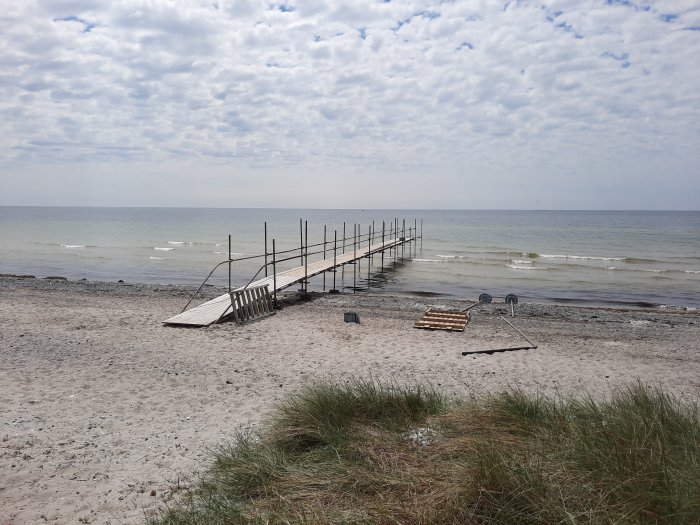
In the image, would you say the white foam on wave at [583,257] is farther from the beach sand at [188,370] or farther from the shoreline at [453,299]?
the beach sand at [188,370]

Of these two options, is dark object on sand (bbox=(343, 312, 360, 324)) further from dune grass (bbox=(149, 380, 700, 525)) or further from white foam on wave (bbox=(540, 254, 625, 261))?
white foam on wave (bbox=(540, 254, 625, 261))

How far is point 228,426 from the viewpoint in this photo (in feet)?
20.5

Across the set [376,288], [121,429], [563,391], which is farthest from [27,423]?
[376,288]

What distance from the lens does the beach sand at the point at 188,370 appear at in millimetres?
4988

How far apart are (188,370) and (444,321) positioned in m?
6.85

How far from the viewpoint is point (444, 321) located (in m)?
13.4

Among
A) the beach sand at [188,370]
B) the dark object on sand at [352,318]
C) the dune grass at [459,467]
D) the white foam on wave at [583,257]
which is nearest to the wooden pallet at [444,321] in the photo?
the beach sand at [188,370]

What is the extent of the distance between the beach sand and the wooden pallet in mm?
305

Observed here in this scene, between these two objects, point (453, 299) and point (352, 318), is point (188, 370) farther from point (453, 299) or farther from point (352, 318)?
point (453, 299)

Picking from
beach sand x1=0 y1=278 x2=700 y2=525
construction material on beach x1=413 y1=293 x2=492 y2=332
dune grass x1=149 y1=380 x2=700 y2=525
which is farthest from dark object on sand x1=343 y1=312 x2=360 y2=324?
dune grass x1=149 y1=380 x2=700 y2=525

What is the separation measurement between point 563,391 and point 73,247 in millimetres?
42630

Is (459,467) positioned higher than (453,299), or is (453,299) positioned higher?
(459,467)

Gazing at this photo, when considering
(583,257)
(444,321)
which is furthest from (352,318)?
(583,257)

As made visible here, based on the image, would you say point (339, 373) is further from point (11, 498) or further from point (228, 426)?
point (11, 498)
